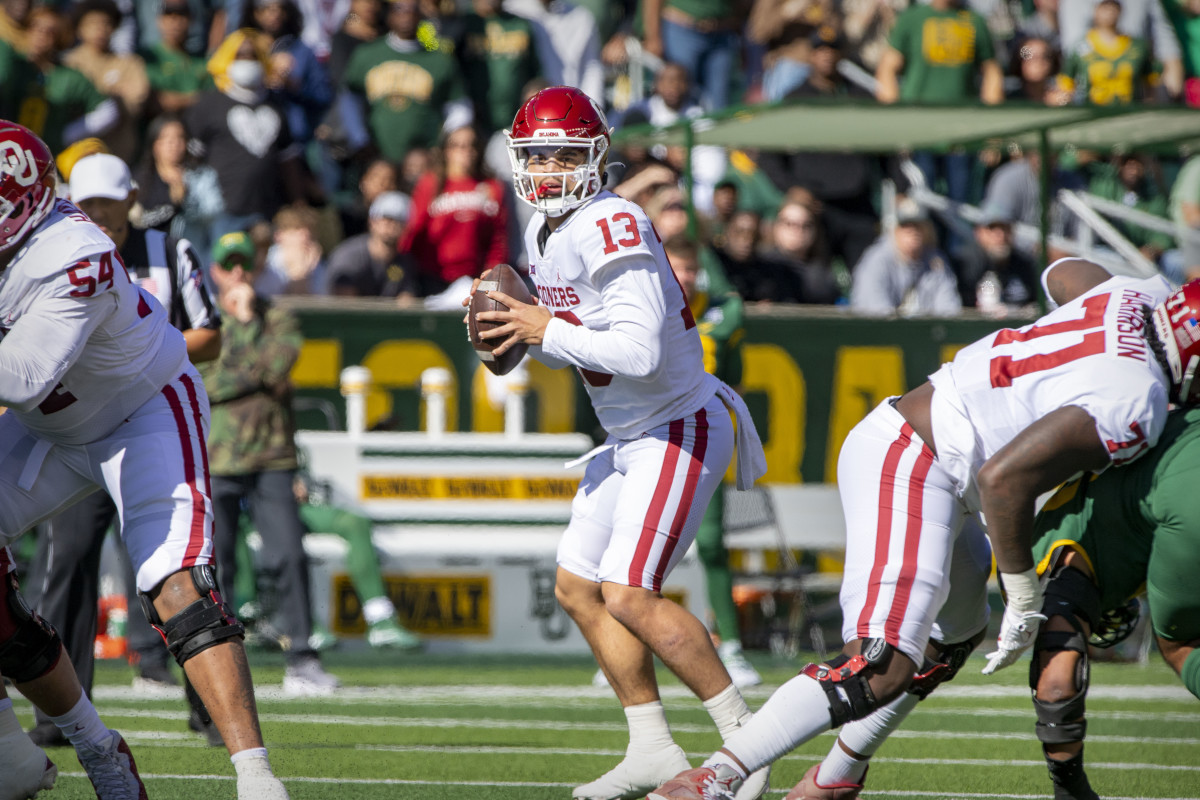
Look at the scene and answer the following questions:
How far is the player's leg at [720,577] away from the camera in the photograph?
8062 millimetres

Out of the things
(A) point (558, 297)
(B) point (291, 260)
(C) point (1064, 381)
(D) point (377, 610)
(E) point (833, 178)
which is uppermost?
(A) point (558, 297)

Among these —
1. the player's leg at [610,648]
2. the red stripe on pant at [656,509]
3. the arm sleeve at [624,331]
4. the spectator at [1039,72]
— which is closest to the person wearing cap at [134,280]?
the player's leg at [610,648]

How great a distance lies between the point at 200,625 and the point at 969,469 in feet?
6.72

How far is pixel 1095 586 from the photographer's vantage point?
430cm

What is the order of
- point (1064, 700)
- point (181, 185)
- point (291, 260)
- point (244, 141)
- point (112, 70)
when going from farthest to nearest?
point (112, 70) → point (244, 141) → point (181, 185) → point (291, 260) → point (1064, 700)

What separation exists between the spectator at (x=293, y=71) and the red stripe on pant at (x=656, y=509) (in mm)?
7732

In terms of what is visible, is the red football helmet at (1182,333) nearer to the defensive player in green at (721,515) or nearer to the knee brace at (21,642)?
the knee brace at (21,642)

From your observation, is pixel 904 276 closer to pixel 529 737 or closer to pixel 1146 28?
pixel 1146 28

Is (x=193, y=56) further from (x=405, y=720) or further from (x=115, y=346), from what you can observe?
(x=115, y=346)

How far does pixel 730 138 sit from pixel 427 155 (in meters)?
2.41

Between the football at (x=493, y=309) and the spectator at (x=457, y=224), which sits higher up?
the football at (x=493, y=309)

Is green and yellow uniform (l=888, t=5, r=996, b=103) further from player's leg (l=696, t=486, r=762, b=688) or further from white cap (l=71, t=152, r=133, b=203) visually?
white cap (l=71, t=152, r=133, b=203)

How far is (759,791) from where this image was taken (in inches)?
174

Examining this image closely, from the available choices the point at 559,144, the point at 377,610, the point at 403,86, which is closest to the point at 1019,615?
the point at 559,144
